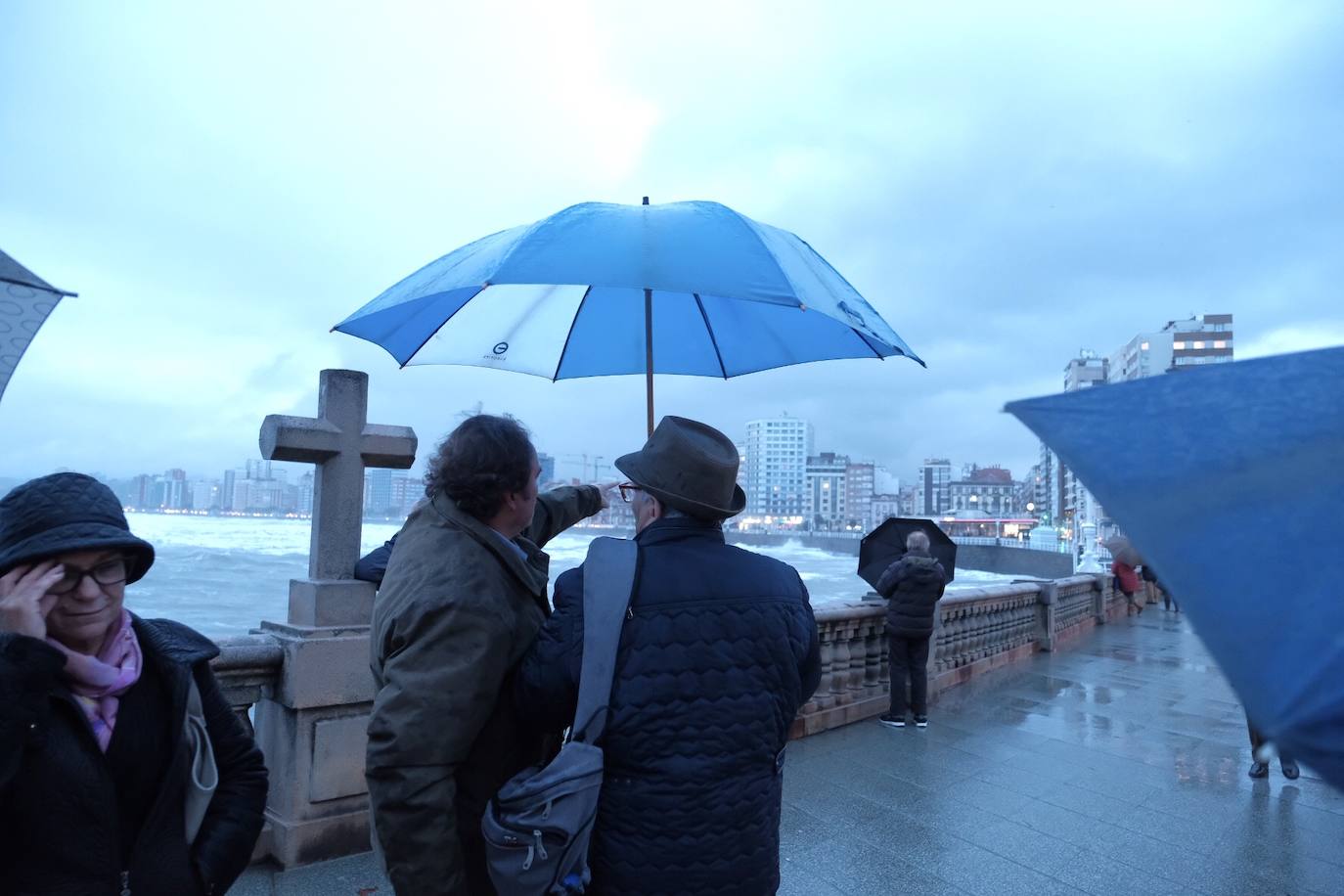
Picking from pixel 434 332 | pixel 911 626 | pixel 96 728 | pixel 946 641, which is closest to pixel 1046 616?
pixel 946 641

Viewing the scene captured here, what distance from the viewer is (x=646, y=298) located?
3441mm

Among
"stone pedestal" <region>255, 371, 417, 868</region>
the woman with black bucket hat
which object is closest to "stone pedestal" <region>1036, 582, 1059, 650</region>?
"stone pedestal" <region>255, 371, 417, 868</region>

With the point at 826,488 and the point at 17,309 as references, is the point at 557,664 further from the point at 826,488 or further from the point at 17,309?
the point at 826,488

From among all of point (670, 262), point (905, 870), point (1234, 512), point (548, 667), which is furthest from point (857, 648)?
point (1234, 512)

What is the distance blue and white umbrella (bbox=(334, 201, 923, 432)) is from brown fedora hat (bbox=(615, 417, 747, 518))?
26.5 inches

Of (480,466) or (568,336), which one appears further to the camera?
(568,336)

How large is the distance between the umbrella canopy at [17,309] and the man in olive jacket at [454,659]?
38.9 inches

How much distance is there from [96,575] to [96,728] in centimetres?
30

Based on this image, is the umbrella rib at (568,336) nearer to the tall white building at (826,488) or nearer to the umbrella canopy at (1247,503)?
the umbrella canopy at (1247,503)

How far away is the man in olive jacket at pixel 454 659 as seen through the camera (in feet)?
5.56

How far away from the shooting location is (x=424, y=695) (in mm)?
1687

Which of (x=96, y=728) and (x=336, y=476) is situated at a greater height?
(x=336, y=476)

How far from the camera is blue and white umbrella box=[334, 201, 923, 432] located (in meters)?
2.60

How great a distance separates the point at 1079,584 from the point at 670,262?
15.9 meters
